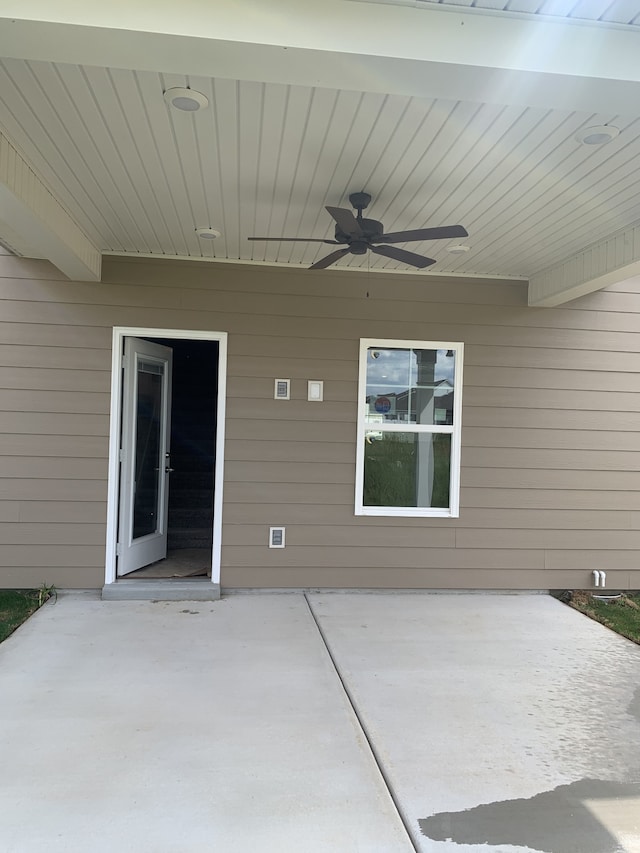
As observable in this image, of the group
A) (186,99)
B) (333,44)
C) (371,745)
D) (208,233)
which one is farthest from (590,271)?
(371,745)

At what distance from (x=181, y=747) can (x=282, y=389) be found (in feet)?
9.30

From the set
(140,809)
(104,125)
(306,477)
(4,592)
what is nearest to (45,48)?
(104,125)

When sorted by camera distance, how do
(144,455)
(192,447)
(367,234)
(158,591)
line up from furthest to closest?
(192,447), (144,455), (158,591), (367,234)

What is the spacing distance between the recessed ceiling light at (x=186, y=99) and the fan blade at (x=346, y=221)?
720 millimetres

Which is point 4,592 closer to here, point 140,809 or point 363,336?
point 140,809

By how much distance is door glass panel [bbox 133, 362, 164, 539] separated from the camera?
16.1 feet

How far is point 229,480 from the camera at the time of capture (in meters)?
4.62

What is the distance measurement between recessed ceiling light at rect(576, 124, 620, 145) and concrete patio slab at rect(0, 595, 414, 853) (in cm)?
285

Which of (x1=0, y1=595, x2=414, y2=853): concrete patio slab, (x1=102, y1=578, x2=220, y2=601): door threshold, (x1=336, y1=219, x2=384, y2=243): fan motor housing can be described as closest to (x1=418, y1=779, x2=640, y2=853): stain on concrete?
(x1=0, y1=595, x2=414, y2=853): concrete patio slab

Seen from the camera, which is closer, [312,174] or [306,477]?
[312,174]

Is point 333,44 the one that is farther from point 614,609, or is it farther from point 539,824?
point 614,609

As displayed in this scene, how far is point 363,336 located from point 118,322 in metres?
1.95

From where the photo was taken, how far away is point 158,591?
4422mm

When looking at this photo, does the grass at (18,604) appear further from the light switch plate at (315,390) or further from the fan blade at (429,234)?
the fan blade at (429,234)
